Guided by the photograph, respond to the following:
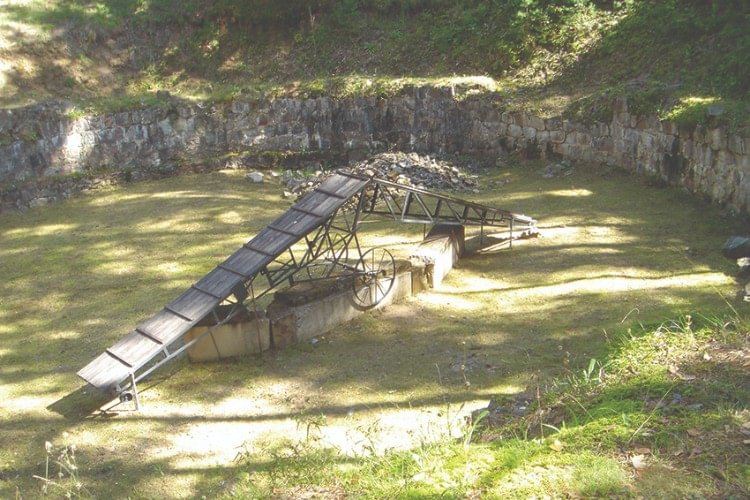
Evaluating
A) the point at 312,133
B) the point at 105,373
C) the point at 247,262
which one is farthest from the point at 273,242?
the point at 312,133

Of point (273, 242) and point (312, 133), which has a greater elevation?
point (312, 133)

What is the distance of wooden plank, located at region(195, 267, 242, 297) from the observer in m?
7.99

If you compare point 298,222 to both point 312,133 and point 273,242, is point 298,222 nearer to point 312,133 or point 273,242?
point 273,242

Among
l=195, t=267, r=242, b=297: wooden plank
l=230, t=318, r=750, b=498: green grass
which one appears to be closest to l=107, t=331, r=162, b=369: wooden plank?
l=195, t=267, r=242, b=297: wooden plank

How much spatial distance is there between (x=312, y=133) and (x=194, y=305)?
10.5m

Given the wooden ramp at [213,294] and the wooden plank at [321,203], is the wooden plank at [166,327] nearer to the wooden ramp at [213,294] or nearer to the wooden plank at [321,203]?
the wooden ramp at [213,294]

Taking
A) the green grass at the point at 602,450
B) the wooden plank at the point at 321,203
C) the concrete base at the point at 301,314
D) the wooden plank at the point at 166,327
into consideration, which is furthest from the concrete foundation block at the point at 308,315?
the green grass at the point at 602,450

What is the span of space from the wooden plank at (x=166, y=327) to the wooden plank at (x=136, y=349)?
0.09 metres

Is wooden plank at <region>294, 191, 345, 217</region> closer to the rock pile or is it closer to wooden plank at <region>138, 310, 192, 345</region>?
wooden plank at <region>138, 310, 192, 345</region>

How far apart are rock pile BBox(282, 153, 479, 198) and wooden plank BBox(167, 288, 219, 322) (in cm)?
700

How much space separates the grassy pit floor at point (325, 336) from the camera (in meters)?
6.63

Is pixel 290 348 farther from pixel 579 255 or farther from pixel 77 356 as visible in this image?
pixel 579 255

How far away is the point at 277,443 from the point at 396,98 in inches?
475

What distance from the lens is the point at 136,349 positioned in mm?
7520
